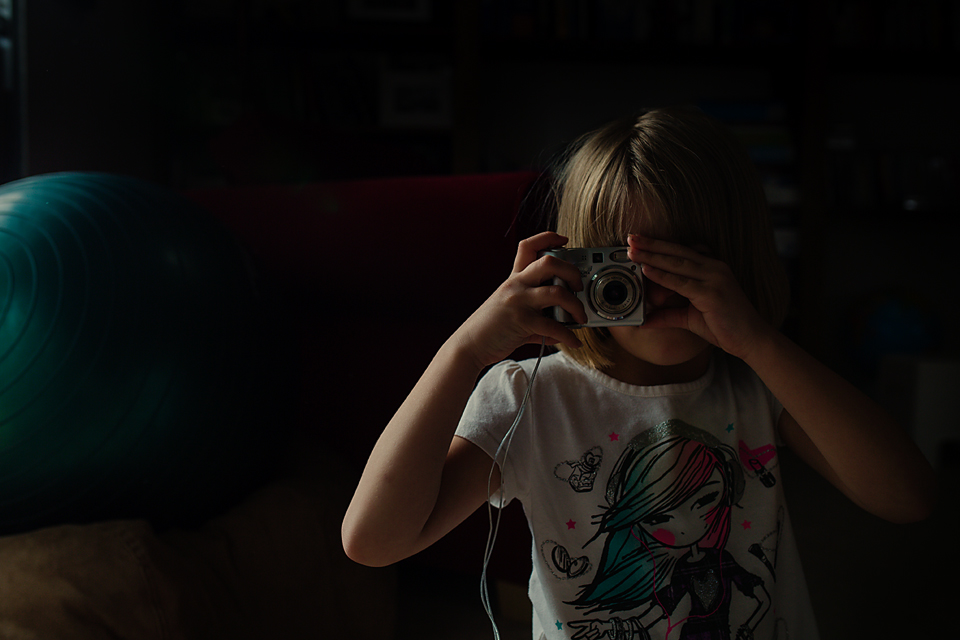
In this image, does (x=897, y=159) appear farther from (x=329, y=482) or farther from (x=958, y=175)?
(x=329, y=482)

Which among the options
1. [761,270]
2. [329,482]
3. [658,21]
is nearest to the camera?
[761,270]

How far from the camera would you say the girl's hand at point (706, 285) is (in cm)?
57

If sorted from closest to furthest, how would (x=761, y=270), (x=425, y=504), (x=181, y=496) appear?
1. (x=425, y=504)
2. (x=761, y=270)
3. (x=181, y=496)

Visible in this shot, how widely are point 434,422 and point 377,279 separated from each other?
0.44m

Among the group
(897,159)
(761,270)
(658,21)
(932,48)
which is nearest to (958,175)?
(897,159)

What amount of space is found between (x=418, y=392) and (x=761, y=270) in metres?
0.38

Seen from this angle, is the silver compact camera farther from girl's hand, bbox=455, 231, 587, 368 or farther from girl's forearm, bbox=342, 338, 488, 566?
girl's forearm, bbox=342, 338, 488, 566

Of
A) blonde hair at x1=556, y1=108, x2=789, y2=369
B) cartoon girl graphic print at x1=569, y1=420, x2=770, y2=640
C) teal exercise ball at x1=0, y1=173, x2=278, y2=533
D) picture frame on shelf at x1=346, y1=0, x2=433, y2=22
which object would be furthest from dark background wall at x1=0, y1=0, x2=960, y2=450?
cartoon girl graphic print at x1=569, y1=420, x2=770, y2=640

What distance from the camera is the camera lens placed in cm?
57

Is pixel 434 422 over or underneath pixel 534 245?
underneath

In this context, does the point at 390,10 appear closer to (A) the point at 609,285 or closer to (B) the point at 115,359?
(B) the point at 115,359

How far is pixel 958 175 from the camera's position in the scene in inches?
106

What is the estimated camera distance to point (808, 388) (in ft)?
1.88

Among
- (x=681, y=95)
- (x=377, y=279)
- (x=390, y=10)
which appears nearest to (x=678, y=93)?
(x=681, y=95)
